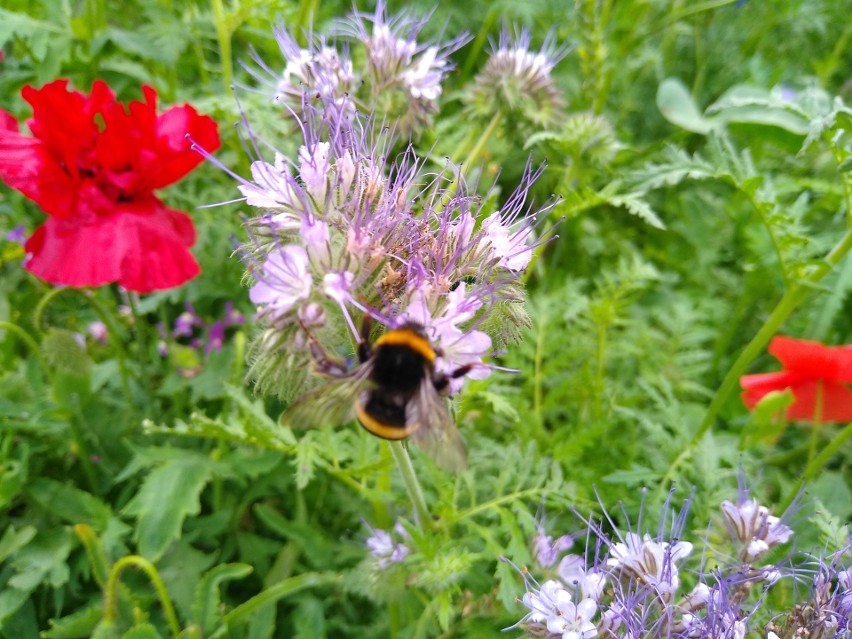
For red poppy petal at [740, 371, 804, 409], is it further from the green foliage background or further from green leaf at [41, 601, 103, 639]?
green leaf at [41, 601, 103, 639]

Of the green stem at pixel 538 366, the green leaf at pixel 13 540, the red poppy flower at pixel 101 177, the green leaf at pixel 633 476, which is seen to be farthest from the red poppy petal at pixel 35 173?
the green leaf at pixel 633 476

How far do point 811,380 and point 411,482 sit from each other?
1.23 metres

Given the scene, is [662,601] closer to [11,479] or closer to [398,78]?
[398,78]

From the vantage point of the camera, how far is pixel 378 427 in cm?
113

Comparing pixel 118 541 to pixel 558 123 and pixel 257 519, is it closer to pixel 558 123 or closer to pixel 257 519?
A: pixel 257 519

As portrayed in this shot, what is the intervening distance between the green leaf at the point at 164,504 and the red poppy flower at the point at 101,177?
1.51 ft

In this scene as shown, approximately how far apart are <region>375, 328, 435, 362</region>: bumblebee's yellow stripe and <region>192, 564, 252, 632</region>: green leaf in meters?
0.80

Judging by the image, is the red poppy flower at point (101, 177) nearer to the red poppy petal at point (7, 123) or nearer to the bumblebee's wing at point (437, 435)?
the red poppy petal at point (7, 123)

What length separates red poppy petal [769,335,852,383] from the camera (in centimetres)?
186

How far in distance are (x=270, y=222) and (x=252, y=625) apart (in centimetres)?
100

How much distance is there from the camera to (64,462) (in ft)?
6.74

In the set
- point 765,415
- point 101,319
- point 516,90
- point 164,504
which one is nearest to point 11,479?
point 164,504

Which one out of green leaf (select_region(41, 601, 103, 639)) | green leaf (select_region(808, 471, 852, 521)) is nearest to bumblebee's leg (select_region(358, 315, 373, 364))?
green leaf (select_region(41, 601, 103, 639))

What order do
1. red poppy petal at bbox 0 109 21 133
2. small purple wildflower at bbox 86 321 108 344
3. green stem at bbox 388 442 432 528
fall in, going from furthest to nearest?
small purple wildflower at bbox 86 321 108 344
red poppy petal at bbox 0 109 21 133
green stem at bbox 388 442 432 528
